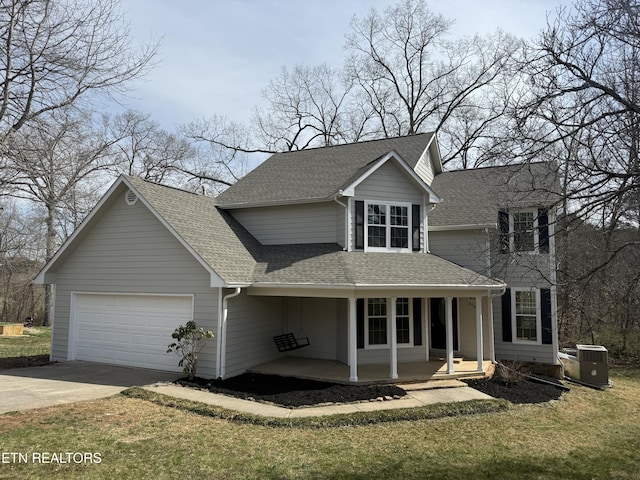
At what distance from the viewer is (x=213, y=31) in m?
11.9

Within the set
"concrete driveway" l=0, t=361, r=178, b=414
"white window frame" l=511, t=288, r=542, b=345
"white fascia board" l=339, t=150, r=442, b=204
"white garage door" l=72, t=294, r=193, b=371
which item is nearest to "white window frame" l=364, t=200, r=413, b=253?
"white fascia board" l=339, t=150, r=442, b=204

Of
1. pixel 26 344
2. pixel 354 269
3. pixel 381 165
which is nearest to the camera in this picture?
pixel 354 269

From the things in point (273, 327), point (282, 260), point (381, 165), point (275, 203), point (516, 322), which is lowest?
point (273, 327)

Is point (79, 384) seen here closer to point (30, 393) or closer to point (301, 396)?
point (30, 393)

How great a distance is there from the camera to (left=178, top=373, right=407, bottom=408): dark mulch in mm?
9195

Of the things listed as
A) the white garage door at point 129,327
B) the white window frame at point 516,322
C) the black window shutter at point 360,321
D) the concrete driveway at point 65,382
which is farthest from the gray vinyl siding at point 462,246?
the concrete driveway at point 65,382

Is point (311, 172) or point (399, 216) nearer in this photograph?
point (399, 216)

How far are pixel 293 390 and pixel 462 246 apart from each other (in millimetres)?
8119

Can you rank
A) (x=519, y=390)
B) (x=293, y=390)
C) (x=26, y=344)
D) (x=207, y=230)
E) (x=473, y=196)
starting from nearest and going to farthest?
(x=293, y=390)
(x=519, y=390)
(x=207, y=230)
(x=473, y=196)
(x=26, y=344)

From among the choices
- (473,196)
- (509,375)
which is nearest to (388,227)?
(473,196)

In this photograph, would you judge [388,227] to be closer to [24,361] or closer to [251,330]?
[251,330]

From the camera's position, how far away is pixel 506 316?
1442 centimetres

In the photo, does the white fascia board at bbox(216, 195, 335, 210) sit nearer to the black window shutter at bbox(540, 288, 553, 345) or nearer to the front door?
the front door

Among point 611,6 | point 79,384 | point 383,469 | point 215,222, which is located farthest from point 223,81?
point 383,469
